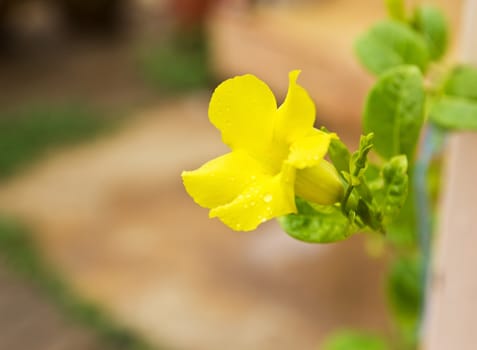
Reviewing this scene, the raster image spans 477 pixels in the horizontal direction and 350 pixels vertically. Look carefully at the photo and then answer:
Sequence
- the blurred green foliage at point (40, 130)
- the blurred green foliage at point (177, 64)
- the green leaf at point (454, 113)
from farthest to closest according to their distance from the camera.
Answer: the blurred green foliage at point (177, 64) → the blurred green foliage at point (40, 130) → the green leaf at point (454, 113)

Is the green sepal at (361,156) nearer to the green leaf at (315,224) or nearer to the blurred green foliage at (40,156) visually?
the green leaf at (315,224)

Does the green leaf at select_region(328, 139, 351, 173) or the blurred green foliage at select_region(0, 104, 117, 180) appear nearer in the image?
the green leaf at select_region(328, 139, 351, 173)

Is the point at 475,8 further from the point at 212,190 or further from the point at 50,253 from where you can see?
the point at 50,253

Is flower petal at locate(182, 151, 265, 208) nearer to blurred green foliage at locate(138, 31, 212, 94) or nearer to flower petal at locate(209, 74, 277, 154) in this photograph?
flower petal at locate(209, 74, 277, 154)

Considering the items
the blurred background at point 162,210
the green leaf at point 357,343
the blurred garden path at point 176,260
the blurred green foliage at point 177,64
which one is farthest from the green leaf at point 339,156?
the blurred green foliage at point 177,64

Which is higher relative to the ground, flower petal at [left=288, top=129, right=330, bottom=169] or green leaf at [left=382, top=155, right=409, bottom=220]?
green leaf at [left=382, top=155, right=409, bottom=220]

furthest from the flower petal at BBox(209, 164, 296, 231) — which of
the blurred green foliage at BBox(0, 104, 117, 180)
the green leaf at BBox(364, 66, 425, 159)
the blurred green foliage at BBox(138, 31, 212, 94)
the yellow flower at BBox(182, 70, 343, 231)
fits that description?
the blurred green foliage at BBox(138, 31, 212, 94)
